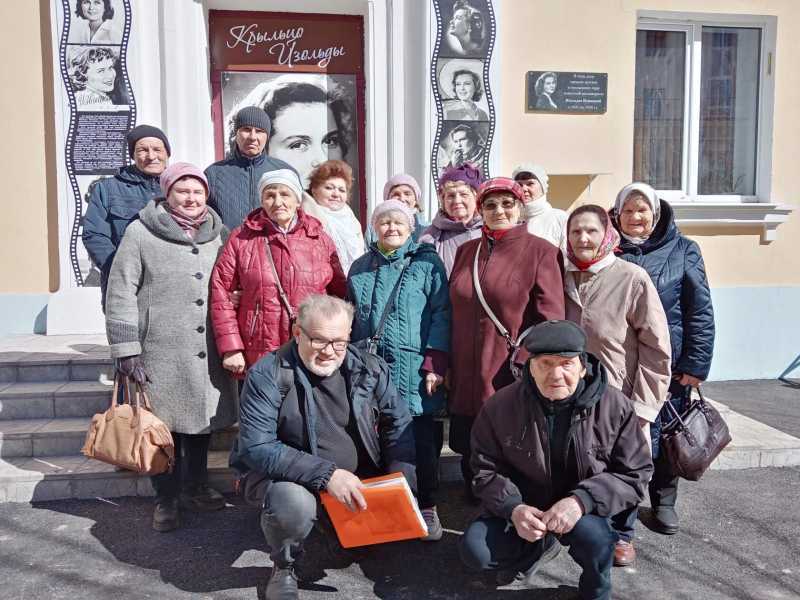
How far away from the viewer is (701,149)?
6.80 m

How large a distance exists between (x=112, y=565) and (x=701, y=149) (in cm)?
638

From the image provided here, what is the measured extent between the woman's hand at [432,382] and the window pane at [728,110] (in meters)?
4.93

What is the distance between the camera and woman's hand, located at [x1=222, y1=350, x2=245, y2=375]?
3.20m

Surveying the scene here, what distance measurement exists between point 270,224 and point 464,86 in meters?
3.26

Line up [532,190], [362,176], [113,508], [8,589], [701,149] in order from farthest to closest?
[701,149], [362,176], [532,190], [113,508], [8,589]

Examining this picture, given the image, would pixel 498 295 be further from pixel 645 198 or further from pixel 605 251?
pixel 645 198

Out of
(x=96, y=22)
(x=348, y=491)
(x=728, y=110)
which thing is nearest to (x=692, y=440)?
(x=348, y=491)

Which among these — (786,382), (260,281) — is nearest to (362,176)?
(260,281)

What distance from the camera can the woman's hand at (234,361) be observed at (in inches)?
126

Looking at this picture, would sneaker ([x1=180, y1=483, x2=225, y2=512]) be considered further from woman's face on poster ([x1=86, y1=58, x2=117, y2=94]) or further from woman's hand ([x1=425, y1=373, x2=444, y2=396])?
woman's face on poster ([x1=86, y1=58, x2=117, y2=94])

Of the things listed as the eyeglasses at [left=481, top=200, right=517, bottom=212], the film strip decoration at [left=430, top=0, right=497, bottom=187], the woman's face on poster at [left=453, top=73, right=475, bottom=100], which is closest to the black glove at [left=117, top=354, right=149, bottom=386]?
the eyeglasses at [left=481, top=200, right=517, bottom=212]

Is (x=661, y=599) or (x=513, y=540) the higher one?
(x=513, y=540)

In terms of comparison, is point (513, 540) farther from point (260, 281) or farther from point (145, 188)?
point (145, 188)

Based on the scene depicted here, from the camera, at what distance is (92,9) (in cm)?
545
